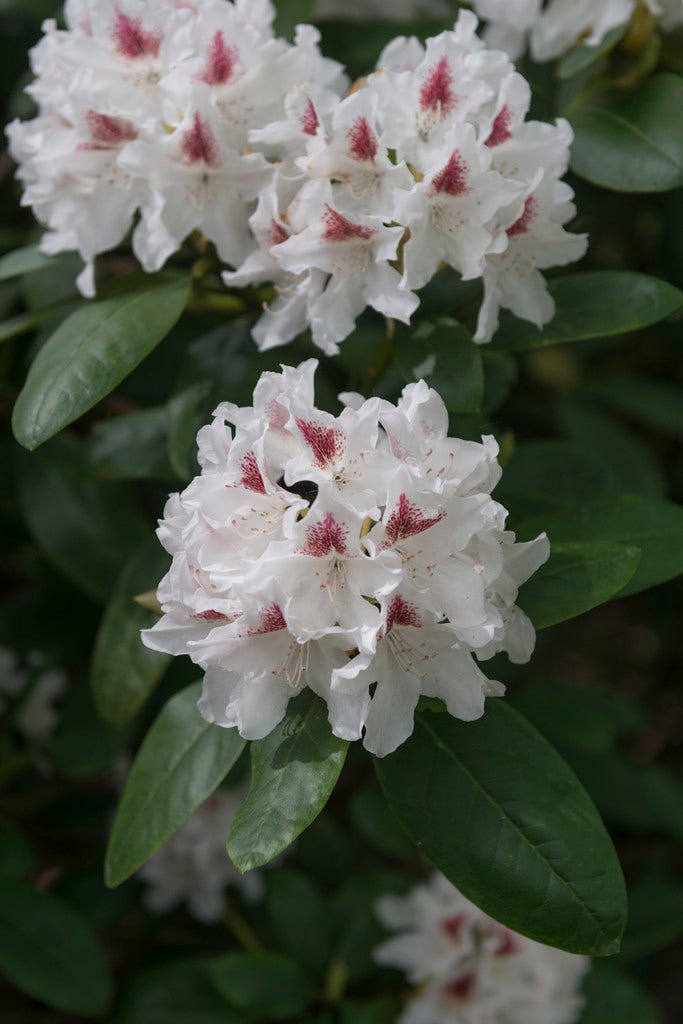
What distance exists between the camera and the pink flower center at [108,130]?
4.05ft

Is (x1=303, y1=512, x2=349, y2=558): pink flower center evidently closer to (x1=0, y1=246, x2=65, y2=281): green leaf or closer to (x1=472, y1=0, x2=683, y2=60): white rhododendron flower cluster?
(x1=0, y1=246, x2=65, y2=281): green leaf

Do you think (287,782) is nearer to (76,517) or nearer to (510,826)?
(510,826)

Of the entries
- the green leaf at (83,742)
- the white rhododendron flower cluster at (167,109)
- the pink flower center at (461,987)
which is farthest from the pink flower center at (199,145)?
the pink flower center at (461,987)

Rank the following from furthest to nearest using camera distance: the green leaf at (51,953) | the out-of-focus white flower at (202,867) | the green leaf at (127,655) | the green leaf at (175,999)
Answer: the out-of-focus white flower at (202,867) → the green leaf at (175,999) → the green leaf at (51,953) → the green leaf at (127,655)

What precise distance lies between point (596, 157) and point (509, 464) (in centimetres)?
48

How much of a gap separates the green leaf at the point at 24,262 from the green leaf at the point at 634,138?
684 millimetres

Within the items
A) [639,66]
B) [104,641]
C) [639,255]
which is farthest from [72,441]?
[639,255]

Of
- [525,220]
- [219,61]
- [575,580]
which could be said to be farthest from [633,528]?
[219,61]

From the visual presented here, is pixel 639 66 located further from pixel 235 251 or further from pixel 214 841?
pixel 214 841

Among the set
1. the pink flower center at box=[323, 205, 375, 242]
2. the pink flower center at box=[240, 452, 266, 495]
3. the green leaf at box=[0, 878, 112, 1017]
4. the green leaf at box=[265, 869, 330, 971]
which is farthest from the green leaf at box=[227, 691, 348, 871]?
the green leaf at box=[265, 869, 330, 971]

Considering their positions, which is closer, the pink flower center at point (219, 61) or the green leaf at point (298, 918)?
the pink flower center at point (219, 61)

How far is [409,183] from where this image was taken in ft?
3.64

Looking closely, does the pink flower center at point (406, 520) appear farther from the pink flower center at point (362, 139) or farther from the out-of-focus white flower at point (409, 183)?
the pink flower center at point (362, 139)

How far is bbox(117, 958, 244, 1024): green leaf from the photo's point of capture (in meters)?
1.83
